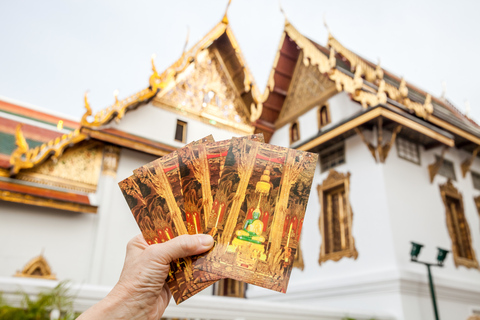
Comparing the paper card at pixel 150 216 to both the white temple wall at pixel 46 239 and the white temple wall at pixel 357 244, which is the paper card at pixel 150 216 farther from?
the white temple wall at pixel 357 244

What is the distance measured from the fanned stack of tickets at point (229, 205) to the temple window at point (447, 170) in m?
6.23

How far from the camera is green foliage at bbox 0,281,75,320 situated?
224 cm

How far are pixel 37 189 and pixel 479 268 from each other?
6748mm

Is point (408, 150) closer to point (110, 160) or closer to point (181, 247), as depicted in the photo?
point (110, 160)

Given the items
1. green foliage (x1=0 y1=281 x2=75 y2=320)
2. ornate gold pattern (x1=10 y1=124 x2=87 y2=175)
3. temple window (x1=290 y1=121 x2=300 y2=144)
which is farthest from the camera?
temple window (x1=290 y1=121 x2=300 y2=144)

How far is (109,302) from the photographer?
1017 mm

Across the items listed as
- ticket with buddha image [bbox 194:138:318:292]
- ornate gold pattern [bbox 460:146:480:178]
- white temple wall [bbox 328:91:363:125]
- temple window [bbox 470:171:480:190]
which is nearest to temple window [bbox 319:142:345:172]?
white temple wall [bbox 328:91:363:125]

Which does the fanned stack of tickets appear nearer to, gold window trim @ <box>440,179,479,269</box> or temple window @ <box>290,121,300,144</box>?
gold window trim @ <box>440,179,479,269</box>

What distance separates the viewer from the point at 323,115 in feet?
22.6

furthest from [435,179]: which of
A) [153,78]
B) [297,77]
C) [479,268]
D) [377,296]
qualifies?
[153,78]

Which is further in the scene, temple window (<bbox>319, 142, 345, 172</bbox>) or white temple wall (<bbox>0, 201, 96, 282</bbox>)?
temple window (<bbox>319, 142, 345, 172</bbox>)

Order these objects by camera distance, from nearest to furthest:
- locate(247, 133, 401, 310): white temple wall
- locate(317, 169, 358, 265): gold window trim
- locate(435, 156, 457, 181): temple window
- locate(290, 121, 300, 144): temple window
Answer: locate(247, 133, 401, 310): white temple wall → locate(317, 169, 358, 265): gold window trim → locate(435, 156, 457, 181): temple window → locate(290, 121, 300, 144): temple window

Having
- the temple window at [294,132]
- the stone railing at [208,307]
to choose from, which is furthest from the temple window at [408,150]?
the stone railing at [208,307]

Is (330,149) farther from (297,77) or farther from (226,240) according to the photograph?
(226,240)
